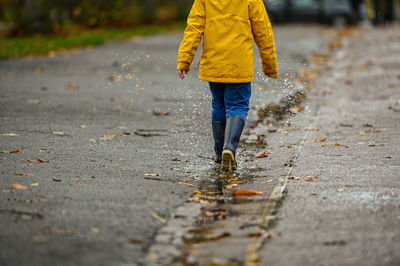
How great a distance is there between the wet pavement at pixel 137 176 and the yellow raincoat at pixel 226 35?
2.85 ft

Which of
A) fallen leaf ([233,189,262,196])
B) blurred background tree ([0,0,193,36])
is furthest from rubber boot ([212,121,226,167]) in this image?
blurred background tree ([0,0,193,36])

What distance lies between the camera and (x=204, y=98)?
11.3 meters

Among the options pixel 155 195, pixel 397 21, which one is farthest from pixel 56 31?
pixel 397 21

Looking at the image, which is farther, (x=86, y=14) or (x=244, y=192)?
(x=86, y=14)

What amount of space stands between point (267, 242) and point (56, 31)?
22.6 metres

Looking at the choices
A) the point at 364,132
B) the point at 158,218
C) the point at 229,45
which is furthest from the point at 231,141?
the point at 364,132

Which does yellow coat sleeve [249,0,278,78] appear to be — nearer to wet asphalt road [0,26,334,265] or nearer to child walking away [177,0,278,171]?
child walking away [177,0,278,171]

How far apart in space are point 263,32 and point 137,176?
160cm

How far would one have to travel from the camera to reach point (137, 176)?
5.98 m

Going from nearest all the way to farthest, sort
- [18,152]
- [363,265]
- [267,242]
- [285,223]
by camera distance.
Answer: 1. [363,265]
2. [267,242]
3. [285,223]
4. [18,152]

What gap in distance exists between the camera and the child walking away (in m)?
6.12

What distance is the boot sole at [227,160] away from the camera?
20.2ft

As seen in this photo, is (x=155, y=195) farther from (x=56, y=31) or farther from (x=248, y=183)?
(x=56, y=31)

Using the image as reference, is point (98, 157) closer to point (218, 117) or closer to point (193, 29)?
point (218, 117)
